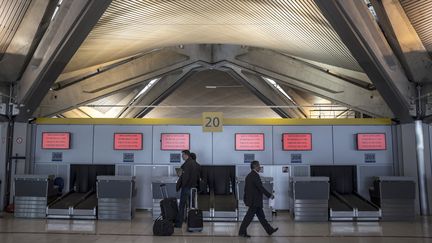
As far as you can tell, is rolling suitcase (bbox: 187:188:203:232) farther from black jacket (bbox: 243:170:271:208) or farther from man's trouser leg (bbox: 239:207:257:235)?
black jacket (bbox: 243:170:271:208)

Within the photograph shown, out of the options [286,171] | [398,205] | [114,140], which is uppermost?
[114,140]

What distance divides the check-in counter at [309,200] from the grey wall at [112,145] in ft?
18.2

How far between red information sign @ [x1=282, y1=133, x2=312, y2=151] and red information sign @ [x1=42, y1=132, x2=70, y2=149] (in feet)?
25.7

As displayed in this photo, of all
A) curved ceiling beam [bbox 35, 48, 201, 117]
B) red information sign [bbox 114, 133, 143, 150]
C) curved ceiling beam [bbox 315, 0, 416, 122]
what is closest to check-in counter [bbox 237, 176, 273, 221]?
red information sign [bbox 114, 133, 143, 150]

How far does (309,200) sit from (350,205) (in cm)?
159

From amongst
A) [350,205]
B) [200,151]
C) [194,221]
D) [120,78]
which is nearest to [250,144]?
[200,151]

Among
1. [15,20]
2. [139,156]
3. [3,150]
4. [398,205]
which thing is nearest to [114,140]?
[139,156]

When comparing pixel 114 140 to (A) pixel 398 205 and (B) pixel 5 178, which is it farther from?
(A) pixel 398 205

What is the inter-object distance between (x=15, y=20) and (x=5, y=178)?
5573 mm

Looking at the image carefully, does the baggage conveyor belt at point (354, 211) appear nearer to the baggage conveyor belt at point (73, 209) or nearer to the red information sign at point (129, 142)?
the red information sign at point (129, 142)

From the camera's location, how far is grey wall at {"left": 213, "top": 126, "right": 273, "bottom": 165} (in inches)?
603

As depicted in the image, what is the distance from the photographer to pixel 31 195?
42.7 ft

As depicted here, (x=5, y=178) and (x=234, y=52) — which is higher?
(x=234, y=52)

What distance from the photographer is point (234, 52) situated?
24.2 m
